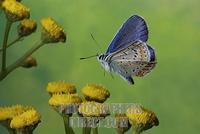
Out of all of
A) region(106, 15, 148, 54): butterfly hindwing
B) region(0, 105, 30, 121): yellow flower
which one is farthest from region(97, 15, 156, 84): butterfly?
region(0, 105, 30, 121): yellow flower

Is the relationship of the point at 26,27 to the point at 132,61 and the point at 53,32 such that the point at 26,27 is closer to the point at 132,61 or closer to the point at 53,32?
the point at 53,32

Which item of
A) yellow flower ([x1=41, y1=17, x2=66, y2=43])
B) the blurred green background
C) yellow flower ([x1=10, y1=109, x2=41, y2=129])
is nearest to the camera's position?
yellow flower ([x1=10, y1=109, x2=41, y2=129])

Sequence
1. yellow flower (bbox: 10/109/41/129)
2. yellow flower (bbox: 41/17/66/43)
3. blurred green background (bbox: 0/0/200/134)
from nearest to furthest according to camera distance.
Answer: yellow flower (bbox: 10/109/41/129), yellow flower (bbox: 41/17/66/43), blurred green background (bbox: 0/0/200/134)

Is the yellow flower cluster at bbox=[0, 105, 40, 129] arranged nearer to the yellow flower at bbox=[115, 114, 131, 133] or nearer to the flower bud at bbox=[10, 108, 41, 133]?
the flower bud at bbox=[10, 108, 41, 133]

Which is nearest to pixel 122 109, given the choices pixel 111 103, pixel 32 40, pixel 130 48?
pixel 111 103

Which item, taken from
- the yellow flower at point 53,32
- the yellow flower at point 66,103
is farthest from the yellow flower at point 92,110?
the yellow flower at point 53,32

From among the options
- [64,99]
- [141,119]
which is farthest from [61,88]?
[141,119]

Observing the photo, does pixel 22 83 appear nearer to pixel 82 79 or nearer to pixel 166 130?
pixel 82 79
